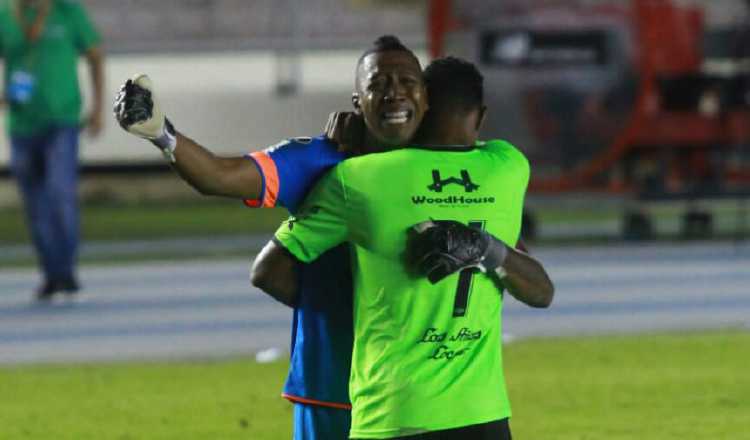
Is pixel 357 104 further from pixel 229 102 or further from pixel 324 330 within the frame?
pixel 229 102

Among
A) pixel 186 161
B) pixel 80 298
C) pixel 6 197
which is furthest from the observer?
pixel 6 197

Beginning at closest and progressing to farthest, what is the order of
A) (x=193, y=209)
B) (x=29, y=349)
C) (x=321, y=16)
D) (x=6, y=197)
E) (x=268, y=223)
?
(x=29, y=349), (x=268, y=223), (x=193, y=209), (x=6, y=197), (x=321, y=16)

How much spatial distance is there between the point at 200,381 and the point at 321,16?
67.0 ft

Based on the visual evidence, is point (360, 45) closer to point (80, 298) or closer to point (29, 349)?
point (80, 298)

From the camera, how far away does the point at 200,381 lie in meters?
8.98

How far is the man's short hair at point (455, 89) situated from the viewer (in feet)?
15.7

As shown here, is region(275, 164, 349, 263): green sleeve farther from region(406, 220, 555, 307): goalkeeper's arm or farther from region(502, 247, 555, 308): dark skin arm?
region(502, 247, 555, 308): dark skin arm

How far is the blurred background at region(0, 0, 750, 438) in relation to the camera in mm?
11562

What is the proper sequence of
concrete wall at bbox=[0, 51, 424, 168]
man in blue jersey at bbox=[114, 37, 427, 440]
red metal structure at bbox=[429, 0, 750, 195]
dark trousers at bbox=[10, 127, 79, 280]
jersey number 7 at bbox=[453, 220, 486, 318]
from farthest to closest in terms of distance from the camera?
1. concrete wall at bbox=[0, 51, 424, 168]
2. red metal structure at bbox=[429, 0, 750, 195]
3. dark trousers at bbox=[10, 127, 79, 280]
4. jersey number 7 at bbox=[453, 220, 486, 318]
5. man in blue jersey at bbox=[114, 37, 427, 440]

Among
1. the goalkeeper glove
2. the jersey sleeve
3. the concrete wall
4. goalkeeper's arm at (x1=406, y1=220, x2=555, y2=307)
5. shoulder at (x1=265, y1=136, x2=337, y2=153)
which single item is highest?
the goalkeeper glove

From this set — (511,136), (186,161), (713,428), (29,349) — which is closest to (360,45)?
(511,136)

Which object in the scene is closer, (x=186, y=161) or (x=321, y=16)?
(x=186, y=161)

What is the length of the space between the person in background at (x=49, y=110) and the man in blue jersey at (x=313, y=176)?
7.44m

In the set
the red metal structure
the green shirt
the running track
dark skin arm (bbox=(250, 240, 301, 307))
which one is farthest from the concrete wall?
dark skin arm (bbox=(250, 240, 301, 307))
